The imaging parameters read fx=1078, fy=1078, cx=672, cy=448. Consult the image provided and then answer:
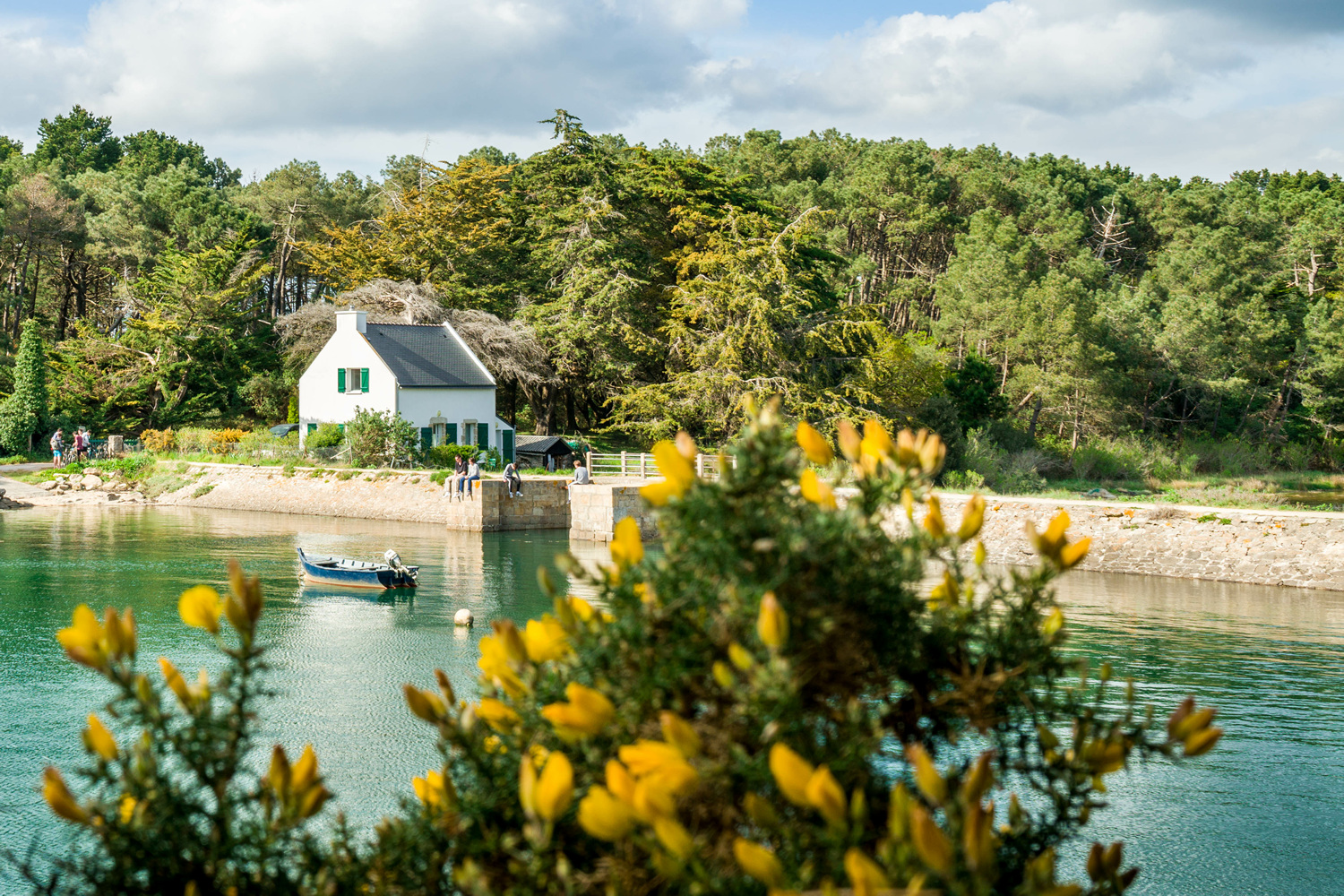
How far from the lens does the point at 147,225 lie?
50844 millimetres

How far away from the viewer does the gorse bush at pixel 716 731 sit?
7.45 ft

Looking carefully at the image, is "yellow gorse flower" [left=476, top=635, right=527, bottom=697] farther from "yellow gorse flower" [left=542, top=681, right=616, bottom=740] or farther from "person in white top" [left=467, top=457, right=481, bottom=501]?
"person in white top" [left=467, top=457, right=481, bottom=501]

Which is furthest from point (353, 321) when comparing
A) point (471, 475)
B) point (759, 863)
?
point (759, 863)

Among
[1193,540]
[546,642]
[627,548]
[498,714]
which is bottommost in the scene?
[1193,540]

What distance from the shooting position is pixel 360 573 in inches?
786

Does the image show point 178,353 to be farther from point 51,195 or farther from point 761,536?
Answer: point 761,536

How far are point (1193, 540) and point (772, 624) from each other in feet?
78.6

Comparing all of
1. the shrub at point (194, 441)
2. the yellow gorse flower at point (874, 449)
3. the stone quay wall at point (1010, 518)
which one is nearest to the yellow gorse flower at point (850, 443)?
the yellow gorse flower at point (874, 449)

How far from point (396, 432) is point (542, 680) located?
32.3 m

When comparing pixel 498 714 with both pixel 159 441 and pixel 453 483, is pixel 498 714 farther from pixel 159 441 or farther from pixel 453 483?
pixel 159 441

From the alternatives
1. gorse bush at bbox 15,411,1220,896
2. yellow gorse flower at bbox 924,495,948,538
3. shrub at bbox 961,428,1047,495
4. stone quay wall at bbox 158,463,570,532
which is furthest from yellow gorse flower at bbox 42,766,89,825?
shrub at bbox 961,428,1047,495

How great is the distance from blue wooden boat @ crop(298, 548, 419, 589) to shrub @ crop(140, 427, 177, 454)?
23584 mm

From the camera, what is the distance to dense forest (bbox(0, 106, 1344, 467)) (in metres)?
37.2

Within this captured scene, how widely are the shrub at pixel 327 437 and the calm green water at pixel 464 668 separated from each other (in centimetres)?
845
